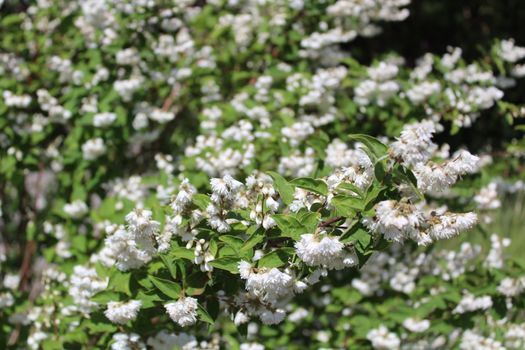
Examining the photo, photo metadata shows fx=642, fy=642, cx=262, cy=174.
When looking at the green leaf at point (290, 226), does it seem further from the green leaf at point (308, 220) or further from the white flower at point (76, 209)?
the white flower at point (76, 209)

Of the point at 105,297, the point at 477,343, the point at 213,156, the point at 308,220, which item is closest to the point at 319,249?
the point at 308,220

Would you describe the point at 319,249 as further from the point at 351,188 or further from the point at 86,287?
the point at 86,287

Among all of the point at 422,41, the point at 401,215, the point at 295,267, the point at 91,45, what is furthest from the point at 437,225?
the point at 422,41

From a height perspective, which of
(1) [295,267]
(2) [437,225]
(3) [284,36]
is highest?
(2) [437,225]

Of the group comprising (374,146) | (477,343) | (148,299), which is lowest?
(477,343)

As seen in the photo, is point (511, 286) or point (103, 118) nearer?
point (511, 286)

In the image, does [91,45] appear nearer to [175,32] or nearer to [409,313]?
[175,32]
